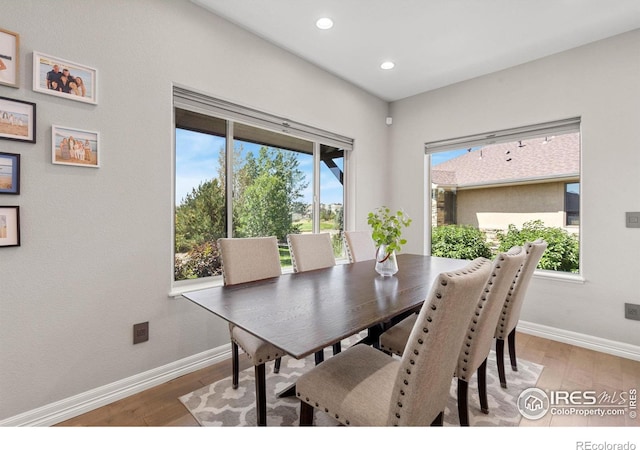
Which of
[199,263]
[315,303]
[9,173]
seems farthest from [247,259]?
[9,173]

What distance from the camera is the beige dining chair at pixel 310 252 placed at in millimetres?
2387

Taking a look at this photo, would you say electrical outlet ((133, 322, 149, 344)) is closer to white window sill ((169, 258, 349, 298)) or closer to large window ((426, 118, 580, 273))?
white window sill ((169, 258, 349, 298))

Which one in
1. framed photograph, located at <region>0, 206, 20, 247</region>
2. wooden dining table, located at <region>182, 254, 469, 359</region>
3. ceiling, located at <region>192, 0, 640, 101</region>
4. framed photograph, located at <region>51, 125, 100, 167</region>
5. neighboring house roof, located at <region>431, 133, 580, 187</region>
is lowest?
wooden dining table, located at <region>182, 254, 469, 359</region>

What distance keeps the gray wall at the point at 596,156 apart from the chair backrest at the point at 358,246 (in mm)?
→ 1665

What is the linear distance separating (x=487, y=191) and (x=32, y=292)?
4066 mm

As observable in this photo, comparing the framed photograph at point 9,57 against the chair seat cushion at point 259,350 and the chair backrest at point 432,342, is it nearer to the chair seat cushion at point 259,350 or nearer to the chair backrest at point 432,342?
the chair seat cushion at point 259,350

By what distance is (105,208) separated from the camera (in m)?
1.89

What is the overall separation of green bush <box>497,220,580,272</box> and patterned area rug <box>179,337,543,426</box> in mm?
1258

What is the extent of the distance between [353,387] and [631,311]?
9.13 feet

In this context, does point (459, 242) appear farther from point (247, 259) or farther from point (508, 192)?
point (247, 259)

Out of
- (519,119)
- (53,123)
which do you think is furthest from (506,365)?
(53,123)

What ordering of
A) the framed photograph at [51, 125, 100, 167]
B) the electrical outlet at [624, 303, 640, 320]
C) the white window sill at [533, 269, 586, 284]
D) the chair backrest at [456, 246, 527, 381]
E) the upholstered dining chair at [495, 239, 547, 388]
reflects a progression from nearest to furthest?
1. the chair backrest at [456, 246, 527, 381]
2. the framed photograph at [51, 125, 100, 167]
3. the upholstered dining chair at [495, 239, 547, 388]
4. the electrical outlet at [624, 303, 640, 320]
5. the white window sill at [533, 269, 586, 284]

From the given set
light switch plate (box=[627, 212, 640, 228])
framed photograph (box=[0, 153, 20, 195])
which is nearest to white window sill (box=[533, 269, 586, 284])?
light switch plate (box=[627, 212, 640, 228])

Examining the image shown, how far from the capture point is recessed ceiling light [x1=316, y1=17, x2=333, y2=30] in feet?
7.91
